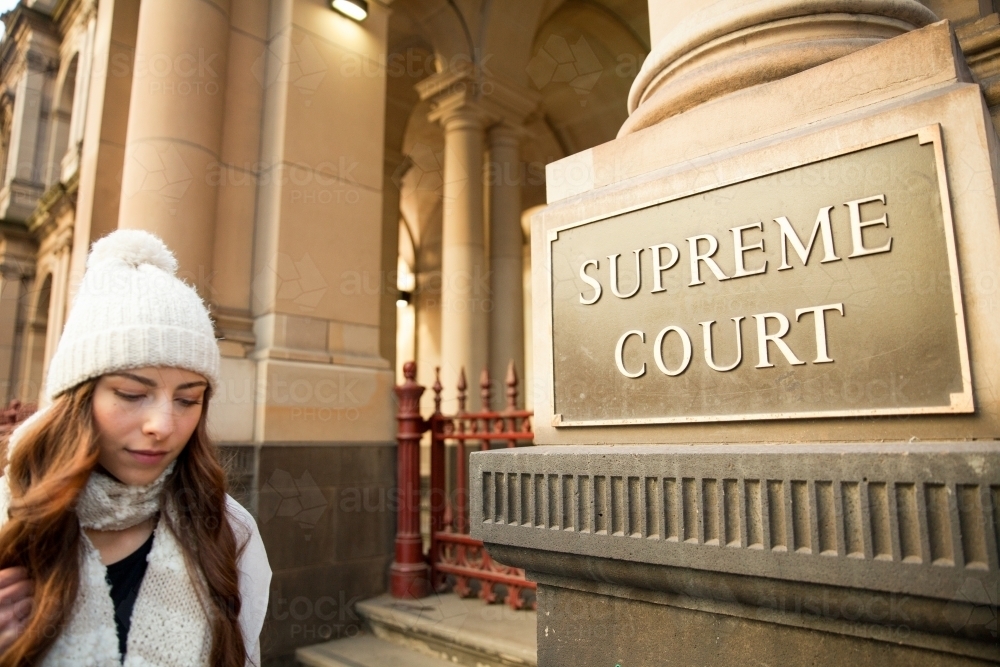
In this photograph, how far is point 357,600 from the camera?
5.18 m

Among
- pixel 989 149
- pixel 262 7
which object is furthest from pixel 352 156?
pixel 989 149

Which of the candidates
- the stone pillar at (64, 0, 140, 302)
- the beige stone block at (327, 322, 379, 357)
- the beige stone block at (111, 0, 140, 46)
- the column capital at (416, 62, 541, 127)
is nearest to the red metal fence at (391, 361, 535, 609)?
the beige stone block at (327, 322, 379, 357)

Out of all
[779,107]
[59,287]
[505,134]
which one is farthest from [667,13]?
[59,287]

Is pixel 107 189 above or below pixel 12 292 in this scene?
below

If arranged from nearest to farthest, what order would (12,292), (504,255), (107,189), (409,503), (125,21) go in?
1. (409,503)
2. (107,189)
3. (125,21)
4. (504,255)
5. (12,292)

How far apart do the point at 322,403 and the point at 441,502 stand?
1.34m

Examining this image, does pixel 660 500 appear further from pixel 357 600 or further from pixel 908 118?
pixel 357 600

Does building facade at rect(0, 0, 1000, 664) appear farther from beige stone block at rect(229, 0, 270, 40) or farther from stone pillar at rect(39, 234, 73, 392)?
stone pillar at rect(39, 234, 73, 392)

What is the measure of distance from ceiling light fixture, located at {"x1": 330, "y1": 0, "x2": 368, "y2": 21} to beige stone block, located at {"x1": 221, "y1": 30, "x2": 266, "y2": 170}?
33.3 inches

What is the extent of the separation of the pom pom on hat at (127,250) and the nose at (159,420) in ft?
1.39

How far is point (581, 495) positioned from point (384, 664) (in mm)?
3041

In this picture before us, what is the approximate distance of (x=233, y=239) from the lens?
5.47 meters

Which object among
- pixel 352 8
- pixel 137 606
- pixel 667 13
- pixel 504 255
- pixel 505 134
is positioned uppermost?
pixel 505 134

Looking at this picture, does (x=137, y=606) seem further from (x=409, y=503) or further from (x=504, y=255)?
(x=504, y=255)
